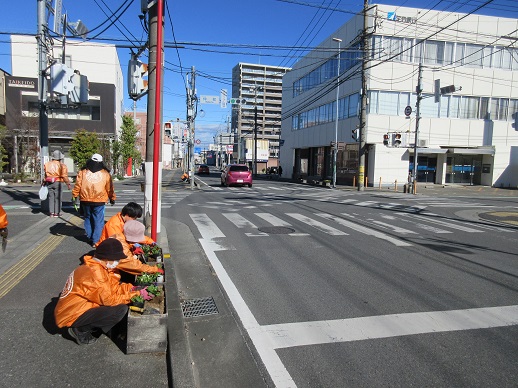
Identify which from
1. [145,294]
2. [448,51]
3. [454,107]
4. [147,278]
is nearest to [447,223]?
[147,278]

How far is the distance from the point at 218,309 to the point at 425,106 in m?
30.8

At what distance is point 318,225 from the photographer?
410 inches

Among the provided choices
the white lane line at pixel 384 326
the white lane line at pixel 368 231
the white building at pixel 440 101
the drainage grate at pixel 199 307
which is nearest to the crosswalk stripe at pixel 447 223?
the white lane line at pixel 368 231

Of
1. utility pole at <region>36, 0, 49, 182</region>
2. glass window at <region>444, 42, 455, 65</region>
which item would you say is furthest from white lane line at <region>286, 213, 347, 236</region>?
glass window at <region>444, 42, 455, 65</region>

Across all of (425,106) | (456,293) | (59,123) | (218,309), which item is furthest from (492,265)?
(59,123)

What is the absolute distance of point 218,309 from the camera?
14.6 feet

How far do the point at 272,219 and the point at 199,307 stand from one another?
699 centimetres

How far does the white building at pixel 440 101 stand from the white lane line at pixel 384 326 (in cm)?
2558

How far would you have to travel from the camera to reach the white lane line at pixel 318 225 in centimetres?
941

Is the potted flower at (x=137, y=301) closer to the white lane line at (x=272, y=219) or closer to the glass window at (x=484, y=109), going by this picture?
the white lane line at (x=272, y=219)

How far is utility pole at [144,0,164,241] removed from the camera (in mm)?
6492

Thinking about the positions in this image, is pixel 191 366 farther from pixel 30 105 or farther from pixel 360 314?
pixel 30 105

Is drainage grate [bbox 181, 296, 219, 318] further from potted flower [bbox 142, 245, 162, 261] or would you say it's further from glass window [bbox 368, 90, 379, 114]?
glass window [bbox 368, 90, 379, 114]

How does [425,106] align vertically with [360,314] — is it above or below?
above
